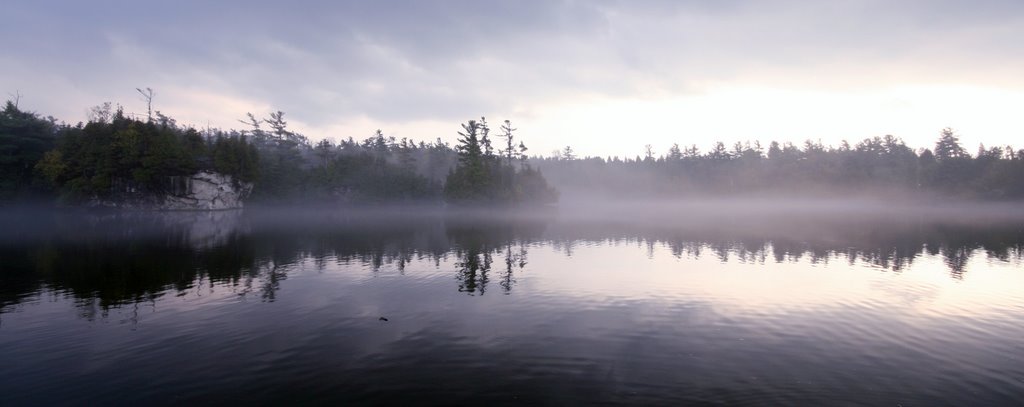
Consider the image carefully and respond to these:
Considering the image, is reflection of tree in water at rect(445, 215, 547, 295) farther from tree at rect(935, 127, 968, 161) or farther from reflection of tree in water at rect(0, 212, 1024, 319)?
tree at rect(935, 127, 968, 161)

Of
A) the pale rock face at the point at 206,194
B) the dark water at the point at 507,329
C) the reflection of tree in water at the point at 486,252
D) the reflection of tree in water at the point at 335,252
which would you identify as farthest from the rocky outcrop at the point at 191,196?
the reflection of tree in water at the point at 486,252

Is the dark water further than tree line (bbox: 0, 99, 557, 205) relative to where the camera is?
No

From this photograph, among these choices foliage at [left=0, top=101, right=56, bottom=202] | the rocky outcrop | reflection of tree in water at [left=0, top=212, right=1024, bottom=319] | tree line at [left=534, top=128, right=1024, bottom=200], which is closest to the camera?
reflection of tree in water at [left=0, top=212, right=1024, bottom=319]

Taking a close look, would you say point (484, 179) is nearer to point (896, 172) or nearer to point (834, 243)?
point (834, 243)

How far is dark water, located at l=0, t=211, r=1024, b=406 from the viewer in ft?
43.1

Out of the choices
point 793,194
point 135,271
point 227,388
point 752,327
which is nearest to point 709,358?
point 752,327

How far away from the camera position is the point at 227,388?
13055 millimetres

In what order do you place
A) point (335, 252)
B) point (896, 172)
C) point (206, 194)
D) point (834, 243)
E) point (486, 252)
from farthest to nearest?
point (896, 172) < point (206, 194) < point (834, 243) < point (486, 252) < point (335, 252)

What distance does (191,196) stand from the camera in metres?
104

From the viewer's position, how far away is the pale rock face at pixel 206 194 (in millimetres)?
103312

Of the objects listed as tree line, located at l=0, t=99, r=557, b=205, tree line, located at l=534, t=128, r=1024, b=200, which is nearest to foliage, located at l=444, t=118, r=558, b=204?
tree line, located at l=0, t=99, r=557, b=205

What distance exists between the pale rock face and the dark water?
2772 inches

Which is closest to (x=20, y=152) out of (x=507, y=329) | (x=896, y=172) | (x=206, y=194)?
(x=206, y=194)

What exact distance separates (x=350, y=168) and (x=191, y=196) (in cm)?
4422
